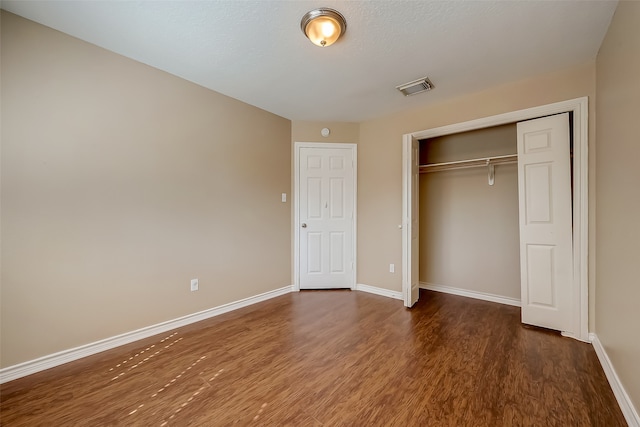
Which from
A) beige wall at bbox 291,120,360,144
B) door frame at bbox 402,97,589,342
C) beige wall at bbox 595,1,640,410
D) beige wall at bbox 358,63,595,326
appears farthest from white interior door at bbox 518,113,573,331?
beige wall at bbox 291,120,360,144

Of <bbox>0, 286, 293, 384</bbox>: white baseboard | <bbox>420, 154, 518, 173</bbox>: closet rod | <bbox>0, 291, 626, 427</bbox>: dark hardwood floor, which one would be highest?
<bbox>420, 154, 518, 173</bbox>: closet rod

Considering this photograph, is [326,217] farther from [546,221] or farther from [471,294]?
[546,221]

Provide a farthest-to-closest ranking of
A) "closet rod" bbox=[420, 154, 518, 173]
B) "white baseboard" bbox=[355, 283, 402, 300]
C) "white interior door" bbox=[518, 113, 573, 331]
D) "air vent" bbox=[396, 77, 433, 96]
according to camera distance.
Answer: "white baseboard" bbox=[355, 283, 402, 300] < "closet rod" bbox=[420, 154, 518, 173] < "air vent" bbox=[396, 77, 433, 96] < "white interior door" bbox=[518, 113, 573, 331]

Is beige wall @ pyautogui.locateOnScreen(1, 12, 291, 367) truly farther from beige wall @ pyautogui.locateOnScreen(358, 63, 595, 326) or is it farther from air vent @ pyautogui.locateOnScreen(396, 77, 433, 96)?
air vent @ pyautogui.locateOnScreen(396, 77, 433, 96)

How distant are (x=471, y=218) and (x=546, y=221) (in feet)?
3.34

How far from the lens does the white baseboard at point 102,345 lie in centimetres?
170

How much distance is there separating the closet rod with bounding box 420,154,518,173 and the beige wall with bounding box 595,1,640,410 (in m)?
0.90

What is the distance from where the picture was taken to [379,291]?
347 cm

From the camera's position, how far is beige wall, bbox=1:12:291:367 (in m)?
1.71

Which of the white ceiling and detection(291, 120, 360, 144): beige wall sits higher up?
the white ceiling

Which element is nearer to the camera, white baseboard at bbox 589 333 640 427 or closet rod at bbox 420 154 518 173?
white baseboard at bbox 589 333 640 427

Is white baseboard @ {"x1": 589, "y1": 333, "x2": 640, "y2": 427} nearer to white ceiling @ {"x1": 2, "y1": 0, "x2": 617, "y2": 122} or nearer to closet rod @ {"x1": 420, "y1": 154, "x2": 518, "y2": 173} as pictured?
closet rod @ {"x1": 420, "y1": 154, "x2": 518, "y2": 173}

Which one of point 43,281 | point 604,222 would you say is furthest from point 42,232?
point 604,222

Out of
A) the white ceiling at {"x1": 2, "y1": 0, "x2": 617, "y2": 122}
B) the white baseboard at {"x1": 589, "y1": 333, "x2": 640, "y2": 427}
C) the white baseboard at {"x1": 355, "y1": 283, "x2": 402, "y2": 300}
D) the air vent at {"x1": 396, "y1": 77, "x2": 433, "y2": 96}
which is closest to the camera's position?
the white baseboard at {"x1": 589, "y1": 333, "x2": 640, "y2": 427}
